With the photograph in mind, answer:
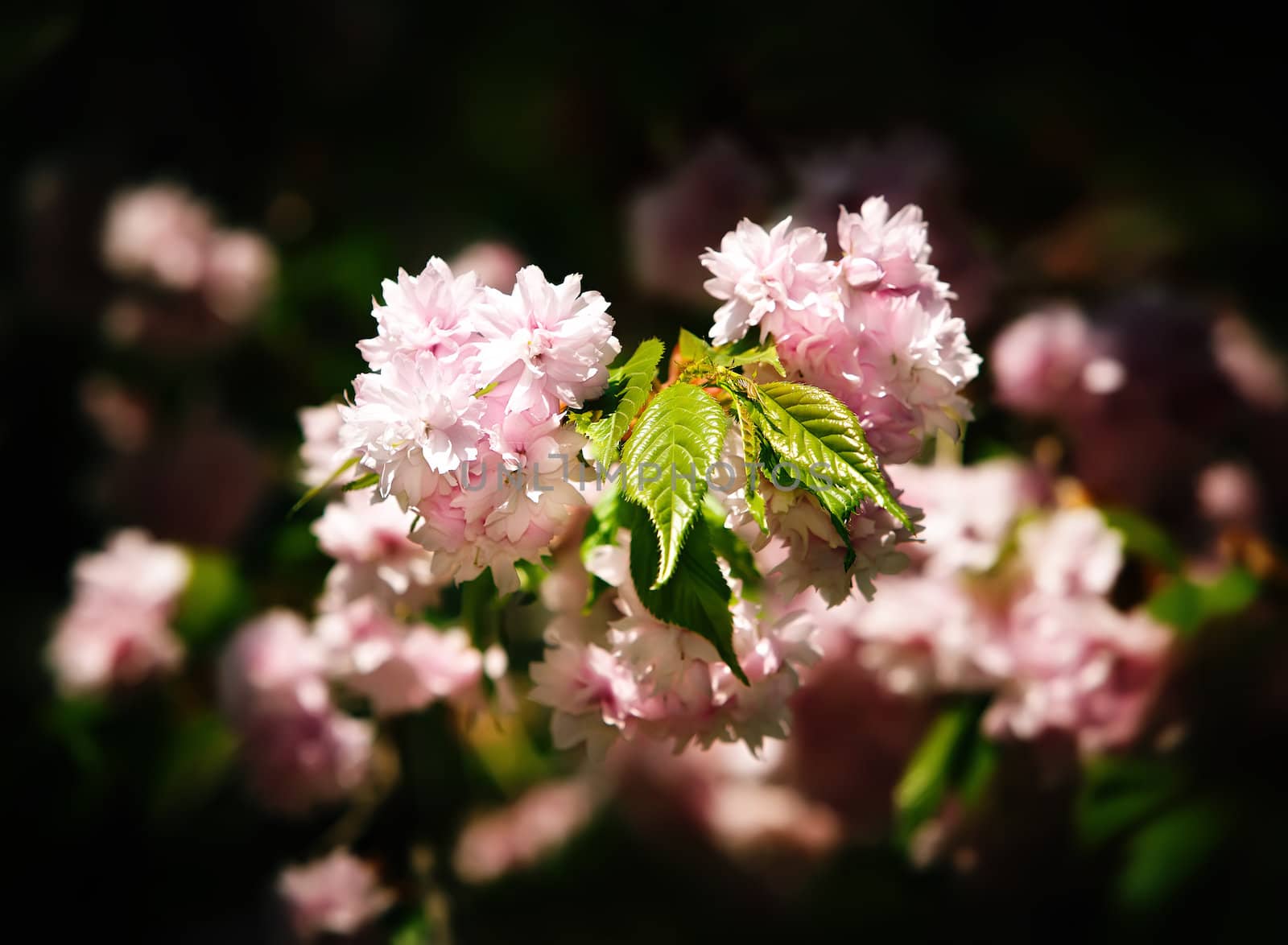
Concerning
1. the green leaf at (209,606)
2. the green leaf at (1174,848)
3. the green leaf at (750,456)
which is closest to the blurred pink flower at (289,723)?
the green leaf at (209,606)

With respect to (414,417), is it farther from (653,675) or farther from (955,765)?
(955,765)

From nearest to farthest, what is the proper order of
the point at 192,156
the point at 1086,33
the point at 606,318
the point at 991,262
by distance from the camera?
the point at 606,318, the point at 991,262, the point at 1086,33, the point at 192,156

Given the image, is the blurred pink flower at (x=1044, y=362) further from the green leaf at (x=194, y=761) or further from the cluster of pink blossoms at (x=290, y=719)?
the green leaf at (x=194, y=761)

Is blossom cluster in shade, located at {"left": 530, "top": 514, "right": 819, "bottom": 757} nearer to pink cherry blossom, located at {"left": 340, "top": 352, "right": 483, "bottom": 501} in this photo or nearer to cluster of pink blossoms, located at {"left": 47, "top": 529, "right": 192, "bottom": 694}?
pink cherry blossom, located at {"left": 340, "top": 352, "right": 483, "bottom": 501}

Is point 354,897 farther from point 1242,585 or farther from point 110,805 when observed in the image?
point 1242,585

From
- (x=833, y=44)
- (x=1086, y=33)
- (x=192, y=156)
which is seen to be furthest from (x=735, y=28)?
(x=192, y=156)

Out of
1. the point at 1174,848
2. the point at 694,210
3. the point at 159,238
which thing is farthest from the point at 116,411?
the point at 1174,848

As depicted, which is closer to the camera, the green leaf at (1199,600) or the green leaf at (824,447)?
the green leaf at (824,447)
